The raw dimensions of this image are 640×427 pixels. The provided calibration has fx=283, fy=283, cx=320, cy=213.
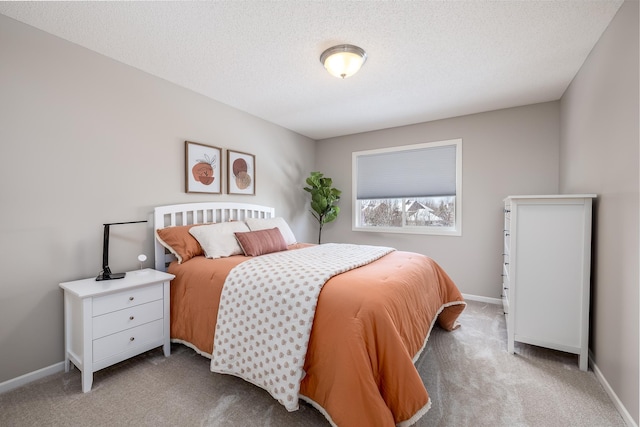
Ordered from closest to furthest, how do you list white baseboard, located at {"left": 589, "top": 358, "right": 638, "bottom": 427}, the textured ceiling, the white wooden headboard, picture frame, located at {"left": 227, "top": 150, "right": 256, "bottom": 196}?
white baseboard, located at {"left": 589, "top": 358, "right": 638, "bottom": 427} < the textured ceiling < the white wooden headboard < picture frame, located at {"left": 227, "top": 150, "right": 256, "bottom": 196}

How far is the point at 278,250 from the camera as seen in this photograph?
2.93m

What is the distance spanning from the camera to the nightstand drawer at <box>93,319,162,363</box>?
6.17 feet

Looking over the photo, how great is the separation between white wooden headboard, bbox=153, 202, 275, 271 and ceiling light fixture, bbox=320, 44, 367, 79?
1922mm

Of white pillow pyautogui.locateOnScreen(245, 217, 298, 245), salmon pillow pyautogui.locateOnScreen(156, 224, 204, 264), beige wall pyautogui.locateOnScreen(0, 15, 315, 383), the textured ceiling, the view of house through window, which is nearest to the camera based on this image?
the textured ceiling

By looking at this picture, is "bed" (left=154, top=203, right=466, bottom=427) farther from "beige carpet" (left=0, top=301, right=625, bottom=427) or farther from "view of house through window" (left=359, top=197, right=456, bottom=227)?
"view of house through window" (left=359, top=197, right=456, bottom=227)

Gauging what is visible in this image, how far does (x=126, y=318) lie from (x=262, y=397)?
44.1 inches

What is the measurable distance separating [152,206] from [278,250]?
1269mm

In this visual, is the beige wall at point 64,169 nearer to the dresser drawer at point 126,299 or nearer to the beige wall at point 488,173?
the dresser drawer at point 126,299

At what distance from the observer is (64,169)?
83.3 inches

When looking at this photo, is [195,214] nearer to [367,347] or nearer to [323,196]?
[323,196]

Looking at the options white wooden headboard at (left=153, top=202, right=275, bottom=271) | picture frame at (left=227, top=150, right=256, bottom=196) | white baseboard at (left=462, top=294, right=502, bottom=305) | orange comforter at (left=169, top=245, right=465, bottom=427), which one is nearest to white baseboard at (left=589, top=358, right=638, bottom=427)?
orange comforter at (left=169, top=245, right=465, bottom=427)

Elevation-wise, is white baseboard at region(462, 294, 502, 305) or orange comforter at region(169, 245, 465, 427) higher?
orange comforter at region(169, 245, 465, 427)

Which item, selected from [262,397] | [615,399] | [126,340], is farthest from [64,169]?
[615,399]

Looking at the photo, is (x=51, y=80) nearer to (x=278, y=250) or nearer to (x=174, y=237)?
(x=174, y=237)
